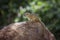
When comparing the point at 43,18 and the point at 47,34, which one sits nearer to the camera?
the point at 47,34

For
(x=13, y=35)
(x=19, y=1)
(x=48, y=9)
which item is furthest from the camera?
(x=19, y=1)

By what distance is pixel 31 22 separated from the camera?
4.99ft

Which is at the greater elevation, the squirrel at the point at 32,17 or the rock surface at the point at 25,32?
the squirrel at the point at 32,17

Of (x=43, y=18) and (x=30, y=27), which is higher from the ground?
(x=30, y=27)

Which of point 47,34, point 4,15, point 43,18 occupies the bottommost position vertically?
point 4,15

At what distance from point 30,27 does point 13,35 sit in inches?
4.8

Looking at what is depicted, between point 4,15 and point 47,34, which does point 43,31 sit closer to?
point 47,34

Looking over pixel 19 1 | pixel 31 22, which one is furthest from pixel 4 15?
pixel 31 22

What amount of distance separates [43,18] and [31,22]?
1.10m

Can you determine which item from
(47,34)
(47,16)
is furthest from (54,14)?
(47,34)

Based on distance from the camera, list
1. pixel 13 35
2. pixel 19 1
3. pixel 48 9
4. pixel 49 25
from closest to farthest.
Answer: pixel 13 35, pixel 49 25, pixel 48 9, pixel 19 1

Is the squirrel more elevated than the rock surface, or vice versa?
the squirrel

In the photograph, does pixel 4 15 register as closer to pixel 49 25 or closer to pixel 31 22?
pixel 49 25

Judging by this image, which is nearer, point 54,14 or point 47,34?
point 47,34
